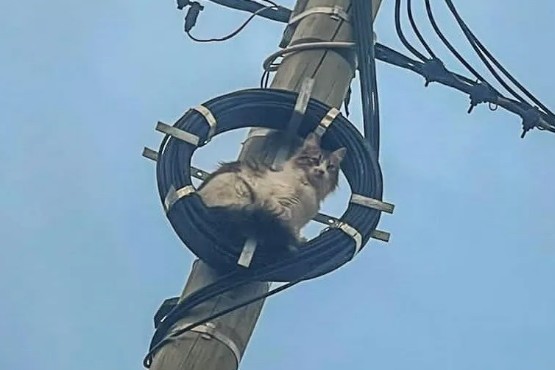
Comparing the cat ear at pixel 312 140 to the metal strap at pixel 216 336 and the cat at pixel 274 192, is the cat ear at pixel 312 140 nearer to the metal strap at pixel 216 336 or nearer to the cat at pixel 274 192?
the cat at pixel 274 192

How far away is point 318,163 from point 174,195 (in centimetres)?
53

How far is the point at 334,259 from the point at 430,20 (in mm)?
2138

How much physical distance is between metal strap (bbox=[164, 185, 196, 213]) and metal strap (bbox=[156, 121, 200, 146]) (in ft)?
0.63

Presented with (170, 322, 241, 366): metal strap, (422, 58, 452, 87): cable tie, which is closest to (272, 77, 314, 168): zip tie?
(170, 322, 241, 366): metal strap

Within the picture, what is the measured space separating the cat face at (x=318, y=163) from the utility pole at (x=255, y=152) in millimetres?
162

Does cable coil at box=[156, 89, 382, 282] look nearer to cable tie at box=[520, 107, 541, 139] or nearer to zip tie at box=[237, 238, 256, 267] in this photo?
zip tie at box=[237, 238, 256, 267]

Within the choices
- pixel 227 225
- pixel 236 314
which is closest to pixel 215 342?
pixel 236 314

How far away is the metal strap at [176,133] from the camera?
3916 millimetres

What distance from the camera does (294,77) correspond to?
435 centimetres

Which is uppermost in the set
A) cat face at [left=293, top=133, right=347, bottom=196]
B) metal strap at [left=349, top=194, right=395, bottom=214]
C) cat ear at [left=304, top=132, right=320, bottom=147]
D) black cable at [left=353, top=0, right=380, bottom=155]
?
black cable at [left=353, top=0, right=380, bottom=155]

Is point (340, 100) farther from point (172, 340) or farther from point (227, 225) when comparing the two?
point (172, 340)

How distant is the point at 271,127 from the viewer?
4.16 meters

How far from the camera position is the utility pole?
3.56m

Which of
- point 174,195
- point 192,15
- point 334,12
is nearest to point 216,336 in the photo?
point 174,195
